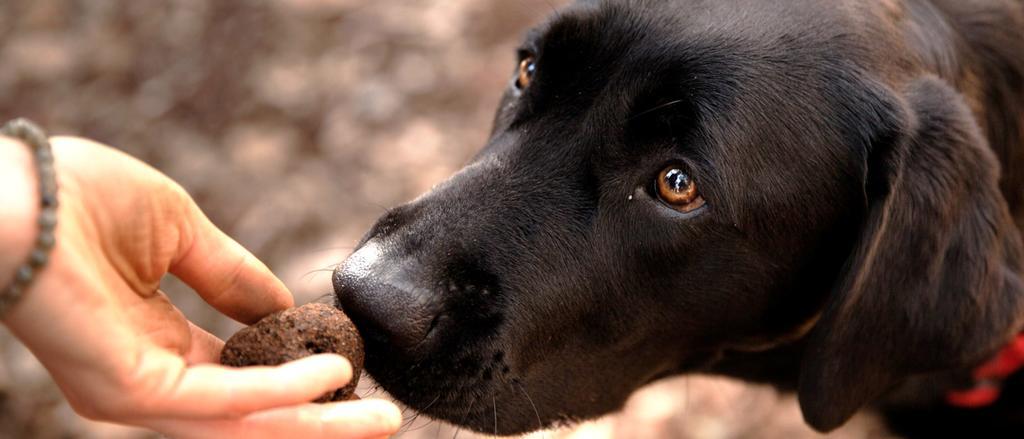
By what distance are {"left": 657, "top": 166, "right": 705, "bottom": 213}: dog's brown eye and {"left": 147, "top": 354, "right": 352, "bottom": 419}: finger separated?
1.02m

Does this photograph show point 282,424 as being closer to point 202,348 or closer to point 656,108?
point 202,348

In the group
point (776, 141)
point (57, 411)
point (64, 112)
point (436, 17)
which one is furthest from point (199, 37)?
point (776, 141)

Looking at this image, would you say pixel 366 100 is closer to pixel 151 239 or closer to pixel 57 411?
pixel 57 411

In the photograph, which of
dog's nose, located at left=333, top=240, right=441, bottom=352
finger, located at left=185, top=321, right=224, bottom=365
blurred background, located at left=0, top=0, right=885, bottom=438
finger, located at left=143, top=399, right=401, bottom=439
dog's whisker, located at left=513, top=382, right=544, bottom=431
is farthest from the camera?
blurred background, located at left=0, top=0, right=885, bottom=438

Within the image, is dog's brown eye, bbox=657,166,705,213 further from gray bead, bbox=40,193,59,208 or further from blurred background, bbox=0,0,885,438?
blurred background, bbox=0,0,885,438

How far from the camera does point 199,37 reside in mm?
4852

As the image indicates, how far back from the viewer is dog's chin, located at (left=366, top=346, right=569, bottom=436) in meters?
2.10

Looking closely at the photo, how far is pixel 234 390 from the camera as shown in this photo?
4.58 feet

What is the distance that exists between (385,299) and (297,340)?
0.93 ft

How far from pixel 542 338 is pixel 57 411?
90.7 inches

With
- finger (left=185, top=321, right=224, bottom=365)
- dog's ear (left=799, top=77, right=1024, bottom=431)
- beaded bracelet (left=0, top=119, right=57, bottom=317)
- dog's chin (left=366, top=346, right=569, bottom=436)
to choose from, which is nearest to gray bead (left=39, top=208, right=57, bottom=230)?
beaded bracelet (left=0, top=119, right=57, bottom=317)

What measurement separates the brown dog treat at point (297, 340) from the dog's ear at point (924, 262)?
1201mm

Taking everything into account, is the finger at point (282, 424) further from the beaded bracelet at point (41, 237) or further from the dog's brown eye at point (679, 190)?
the dog's brown eye at point (679, 190)

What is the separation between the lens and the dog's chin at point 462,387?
6.88 ft
